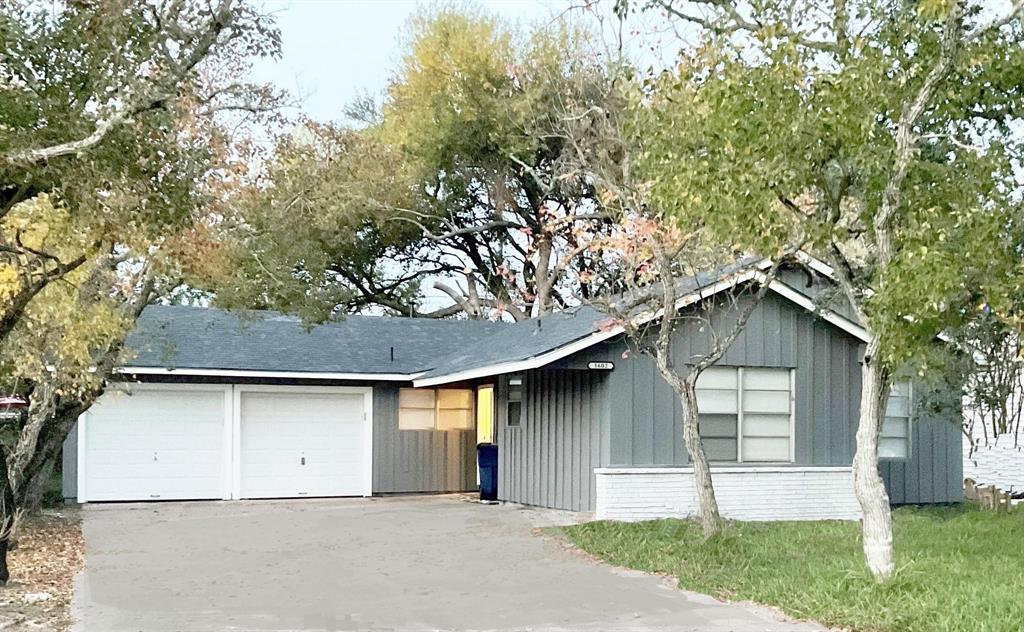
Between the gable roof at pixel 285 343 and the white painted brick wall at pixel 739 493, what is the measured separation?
5.81m

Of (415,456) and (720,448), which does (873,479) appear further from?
(415,456)

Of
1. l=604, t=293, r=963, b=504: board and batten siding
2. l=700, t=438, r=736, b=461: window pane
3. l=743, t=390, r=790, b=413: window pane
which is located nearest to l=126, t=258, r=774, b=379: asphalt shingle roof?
l=604, t=293, r=963, b=504: board and batten siding

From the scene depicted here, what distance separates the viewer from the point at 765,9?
1028 centimetres

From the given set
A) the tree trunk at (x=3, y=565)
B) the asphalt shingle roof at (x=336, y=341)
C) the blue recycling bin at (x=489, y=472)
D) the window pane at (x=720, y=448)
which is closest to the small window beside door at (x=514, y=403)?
the asphalt shingle roof at (x=336, y=341)

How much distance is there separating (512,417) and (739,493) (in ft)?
→ 13.7

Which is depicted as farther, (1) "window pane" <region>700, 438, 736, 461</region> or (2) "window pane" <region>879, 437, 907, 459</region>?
(2) "window pane" <region>879, 437, 907, 459</region>

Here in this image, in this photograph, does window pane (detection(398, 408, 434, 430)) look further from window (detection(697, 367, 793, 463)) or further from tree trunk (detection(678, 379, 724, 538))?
tree trunk (detection(678, 379, 724, 538))

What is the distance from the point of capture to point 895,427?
18266mm

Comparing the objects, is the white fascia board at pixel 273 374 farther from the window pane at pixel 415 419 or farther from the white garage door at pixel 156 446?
the window pane at pixel 415 419

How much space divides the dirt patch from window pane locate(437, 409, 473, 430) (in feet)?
23.1

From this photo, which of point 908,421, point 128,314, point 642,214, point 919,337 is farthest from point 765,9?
point 908,421

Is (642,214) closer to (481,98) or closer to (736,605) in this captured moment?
(736,605)

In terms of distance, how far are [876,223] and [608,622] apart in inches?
165

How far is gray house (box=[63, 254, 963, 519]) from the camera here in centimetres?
1620
